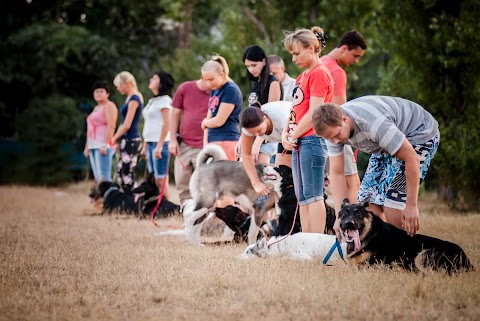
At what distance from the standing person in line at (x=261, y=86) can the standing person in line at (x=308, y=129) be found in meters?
1.27

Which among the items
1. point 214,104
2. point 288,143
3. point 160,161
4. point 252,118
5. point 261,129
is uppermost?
point 214,104

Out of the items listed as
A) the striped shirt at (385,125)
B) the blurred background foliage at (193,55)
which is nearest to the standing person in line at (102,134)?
the blurred background foliage at (193,55)

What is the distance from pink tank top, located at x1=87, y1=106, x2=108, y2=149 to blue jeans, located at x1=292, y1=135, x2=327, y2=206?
621 cm

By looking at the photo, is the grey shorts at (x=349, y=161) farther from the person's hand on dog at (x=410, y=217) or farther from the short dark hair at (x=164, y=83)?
the short dark hair at (x=164, y=83)

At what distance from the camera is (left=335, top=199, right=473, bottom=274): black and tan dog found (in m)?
5.57

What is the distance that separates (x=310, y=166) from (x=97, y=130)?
653 centimetres

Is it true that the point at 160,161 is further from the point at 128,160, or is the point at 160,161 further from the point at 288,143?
the point at 288,143

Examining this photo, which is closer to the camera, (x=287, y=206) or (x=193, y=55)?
(x=287, y=206)

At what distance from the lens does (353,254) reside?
19.0ft

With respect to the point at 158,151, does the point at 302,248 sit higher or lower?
lower

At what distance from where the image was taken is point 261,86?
27.0 feet

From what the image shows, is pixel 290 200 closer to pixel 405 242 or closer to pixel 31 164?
pixel 405 242

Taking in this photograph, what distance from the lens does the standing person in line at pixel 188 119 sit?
979 centimetres

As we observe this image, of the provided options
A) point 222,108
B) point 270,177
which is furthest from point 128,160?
point 270,177
